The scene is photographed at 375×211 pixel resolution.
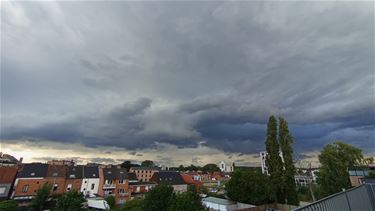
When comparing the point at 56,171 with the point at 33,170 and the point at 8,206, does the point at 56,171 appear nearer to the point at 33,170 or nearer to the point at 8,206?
the point at 33,170

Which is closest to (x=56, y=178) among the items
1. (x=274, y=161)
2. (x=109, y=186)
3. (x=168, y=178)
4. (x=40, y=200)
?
(x=40, y=200)

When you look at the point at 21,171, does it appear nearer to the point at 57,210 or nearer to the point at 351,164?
the point at 57,210

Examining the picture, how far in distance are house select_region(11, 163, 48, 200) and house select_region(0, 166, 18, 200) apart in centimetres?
104

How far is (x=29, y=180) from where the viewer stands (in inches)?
1367

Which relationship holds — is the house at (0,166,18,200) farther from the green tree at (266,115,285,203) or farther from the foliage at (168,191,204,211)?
the green tree at (266,115,285,203)

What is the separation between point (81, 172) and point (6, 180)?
1222 cm

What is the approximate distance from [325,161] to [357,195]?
79.0ft

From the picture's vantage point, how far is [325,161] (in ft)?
86.4

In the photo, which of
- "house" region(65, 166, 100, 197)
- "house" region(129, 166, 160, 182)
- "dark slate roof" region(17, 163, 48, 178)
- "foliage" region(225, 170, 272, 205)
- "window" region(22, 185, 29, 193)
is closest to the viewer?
"foliage" region(225, 170, 272, 205)

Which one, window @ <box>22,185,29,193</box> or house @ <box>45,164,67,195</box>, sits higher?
house @ <box>45,164,67,195</box>

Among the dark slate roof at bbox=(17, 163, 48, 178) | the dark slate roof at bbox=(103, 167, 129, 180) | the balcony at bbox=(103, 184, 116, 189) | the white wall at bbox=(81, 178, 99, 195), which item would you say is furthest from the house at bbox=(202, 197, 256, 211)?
the dark slate roof at bbox=(17, 163, 48, 178)

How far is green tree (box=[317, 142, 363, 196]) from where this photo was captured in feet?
81.2

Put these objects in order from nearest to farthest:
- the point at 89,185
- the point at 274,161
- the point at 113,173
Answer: the point at 274,161
the point at 89,185
the point at 113,173

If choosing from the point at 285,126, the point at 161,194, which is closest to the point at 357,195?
the point at 161,194
